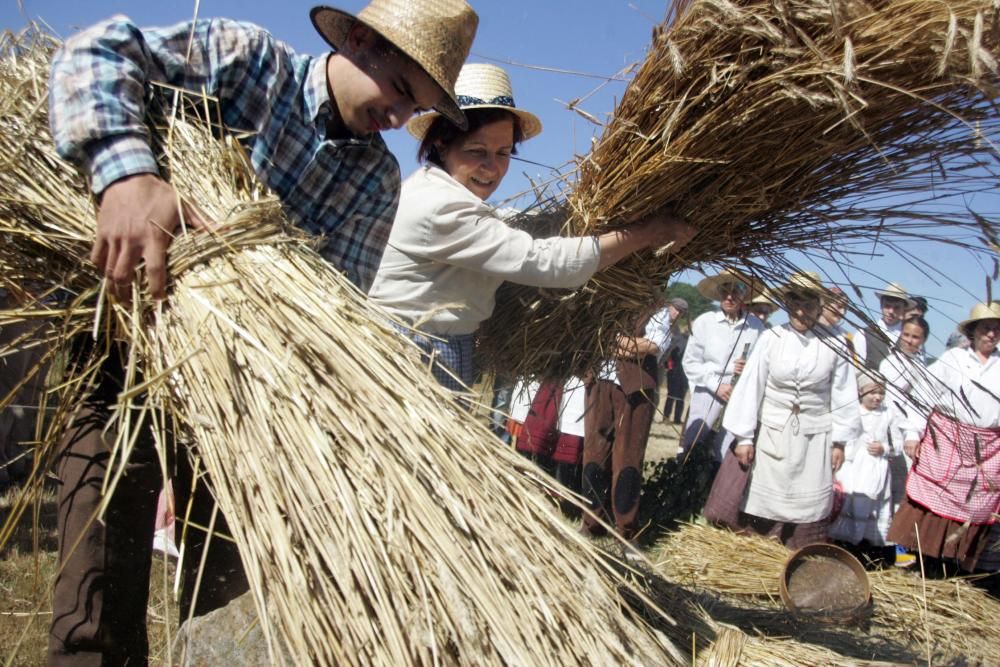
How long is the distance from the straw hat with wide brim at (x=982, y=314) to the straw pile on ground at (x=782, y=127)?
2682 millimetres

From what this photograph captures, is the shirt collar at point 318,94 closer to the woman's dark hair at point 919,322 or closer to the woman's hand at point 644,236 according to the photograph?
the woman's hand at point 644,236

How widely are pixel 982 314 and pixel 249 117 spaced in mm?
4348

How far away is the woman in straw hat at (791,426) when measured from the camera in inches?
178

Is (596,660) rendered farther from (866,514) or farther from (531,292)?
(866,514)

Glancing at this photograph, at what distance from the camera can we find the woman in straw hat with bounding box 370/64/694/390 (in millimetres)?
2102

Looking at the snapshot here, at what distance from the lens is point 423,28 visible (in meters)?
1.68

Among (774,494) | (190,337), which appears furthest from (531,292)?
(774,494)

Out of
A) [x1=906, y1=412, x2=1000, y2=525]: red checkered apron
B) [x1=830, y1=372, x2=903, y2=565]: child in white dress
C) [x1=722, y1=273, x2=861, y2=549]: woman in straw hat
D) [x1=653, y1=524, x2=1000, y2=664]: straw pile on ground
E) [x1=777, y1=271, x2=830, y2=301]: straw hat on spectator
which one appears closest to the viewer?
[x1=777, y1=271, x2=830, y2=301]: straw hat on spectator

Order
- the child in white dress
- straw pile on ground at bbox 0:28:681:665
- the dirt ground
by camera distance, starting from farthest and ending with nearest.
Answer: the dirt ground, the child in white dress, straw pile on ground at bbox 0:28:681:665

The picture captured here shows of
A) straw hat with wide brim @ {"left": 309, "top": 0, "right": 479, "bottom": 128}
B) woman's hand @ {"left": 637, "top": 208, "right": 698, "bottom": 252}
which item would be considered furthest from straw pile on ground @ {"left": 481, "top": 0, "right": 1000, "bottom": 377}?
straw hat with wide brim @ {"left": 309, "top": 0, "right": 479, "bottom": 128}

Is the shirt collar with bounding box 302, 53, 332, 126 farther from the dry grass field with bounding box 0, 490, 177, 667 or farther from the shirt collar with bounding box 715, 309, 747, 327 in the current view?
the shirt collar with bounding box 715, 309, 747, 327

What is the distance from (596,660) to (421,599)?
27 cm

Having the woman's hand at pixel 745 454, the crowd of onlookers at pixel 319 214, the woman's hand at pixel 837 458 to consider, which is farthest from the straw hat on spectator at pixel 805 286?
the woman's hand at pixel 837 458

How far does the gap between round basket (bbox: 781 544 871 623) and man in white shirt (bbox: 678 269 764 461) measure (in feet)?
5.45
